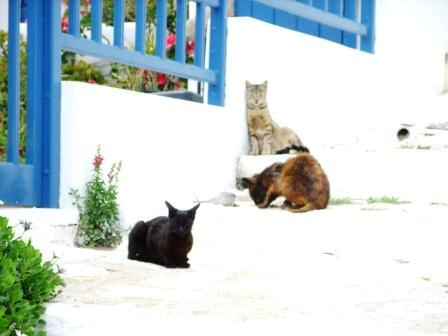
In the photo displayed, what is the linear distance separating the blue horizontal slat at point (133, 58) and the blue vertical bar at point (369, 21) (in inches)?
118

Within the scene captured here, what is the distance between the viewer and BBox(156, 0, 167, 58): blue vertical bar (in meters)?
7.80

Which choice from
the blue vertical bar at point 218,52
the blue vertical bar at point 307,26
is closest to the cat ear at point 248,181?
the blue vertical bar at point 218,52

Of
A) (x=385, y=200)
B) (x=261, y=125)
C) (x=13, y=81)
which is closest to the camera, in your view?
(x=13, y=81)

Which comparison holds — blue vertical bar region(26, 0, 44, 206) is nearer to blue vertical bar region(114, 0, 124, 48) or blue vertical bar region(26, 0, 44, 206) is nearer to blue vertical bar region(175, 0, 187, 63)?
blue vertical bar region(114, 0, 124, 48)

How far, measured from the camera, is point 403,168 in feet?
27.5

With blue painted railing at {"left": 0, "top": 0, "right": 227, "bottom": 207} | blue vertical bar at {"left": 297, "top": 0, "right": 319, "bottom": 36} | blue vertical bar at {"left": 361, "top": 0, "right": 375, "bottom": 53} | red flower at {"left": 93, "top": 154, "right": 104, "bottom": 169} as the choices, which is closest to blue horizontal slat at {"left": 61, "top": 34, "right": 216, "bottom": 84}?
blue painted railing at {"left": 0, "top": 0, "right": 227, "bottom": 207}

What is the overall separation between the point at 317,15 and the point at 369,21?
124 centimetres

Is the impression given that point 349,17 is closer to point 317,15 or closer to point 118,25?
point 317,15

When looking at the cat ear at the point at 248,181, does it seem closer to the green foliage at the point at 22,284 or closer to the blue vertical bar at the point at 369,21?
the blue vertical bar at the point at 369,21

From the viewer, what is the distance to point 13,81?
20.2 ft

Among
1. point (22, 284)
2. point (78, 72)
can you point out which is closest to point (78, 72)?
point (78, 72)

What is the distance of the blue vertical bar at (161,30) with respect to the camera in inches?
307

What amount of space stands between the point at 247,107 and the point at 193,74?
0.98 metres

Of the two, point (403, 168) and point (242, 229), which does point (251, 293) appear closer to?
point (242, 229)
